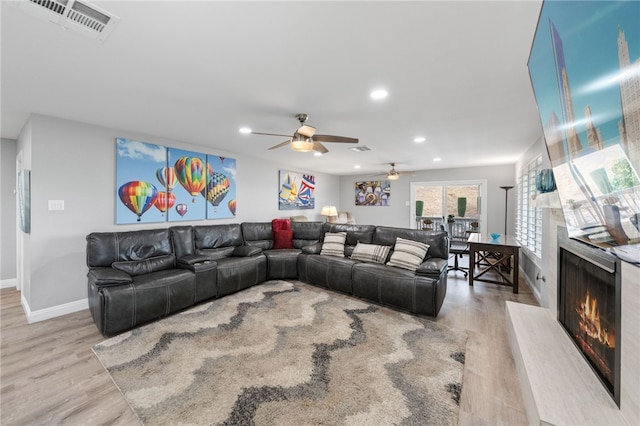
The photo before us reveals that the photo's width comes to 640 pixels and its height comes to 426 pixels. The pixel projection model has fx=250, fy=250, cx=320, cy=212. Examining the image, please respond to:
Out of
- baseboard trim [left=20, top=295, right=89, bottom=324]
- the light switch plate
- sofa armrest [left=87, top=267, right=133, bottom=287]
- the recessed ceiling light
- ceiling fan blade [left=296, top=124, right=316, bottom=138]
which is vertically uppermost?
the recessed ceiling light

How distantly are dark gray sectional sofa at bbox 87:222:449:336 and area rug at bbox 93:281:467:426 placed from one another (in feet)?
0.72

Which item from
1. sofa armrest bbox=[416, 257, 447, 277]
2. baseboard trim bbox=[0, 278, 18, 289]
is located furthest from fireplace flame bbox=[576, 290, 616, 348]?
baseboard trim bbox=[0, 278, 18, 289]

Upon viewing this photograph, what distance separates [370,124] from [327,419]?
307 cm

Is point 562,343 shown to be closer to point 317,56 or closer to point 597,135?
point 597,135

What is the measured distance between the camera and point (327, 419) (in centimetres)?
158

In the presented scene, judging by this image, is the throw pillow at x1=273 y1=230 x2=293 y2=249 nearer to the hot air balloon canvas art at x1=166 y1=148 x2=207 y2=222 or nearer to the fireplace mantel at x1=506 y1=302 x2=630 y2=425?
the hot air balloon canvas art at x1=166 y1=148 x2=207 y2=222

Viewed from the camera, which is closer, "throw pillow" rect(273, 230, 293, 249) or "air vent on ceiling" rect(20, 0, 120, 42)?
"air vent on ceiling" rect(20, 0, 120, 42)

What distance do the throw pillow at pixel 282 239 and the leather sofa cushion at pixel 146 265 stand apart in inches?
74.7

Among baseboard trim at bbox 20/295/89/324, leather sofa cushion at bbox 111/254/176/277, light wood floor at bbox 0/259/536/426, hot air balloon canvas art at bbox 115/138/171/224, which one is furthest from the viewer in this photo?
hot air balloon canvas art at bbox 115/138/171/224

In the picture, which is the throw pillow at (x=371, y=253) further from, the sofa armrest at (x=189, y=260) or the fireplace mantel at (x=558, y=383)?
the sofa armrest at (x=189, y=260)

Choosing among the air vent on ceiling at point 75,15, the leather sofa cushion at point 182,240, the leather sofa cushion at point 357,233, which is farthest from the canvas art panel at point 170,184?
the air vent on ceiling at point 75,15

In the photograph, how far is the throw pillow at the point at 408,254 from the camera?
3.42 metres

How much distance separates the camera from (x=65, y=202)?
10.3ft

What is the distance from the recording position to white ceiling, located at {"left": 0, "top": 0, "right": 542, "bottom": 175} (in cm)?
140
